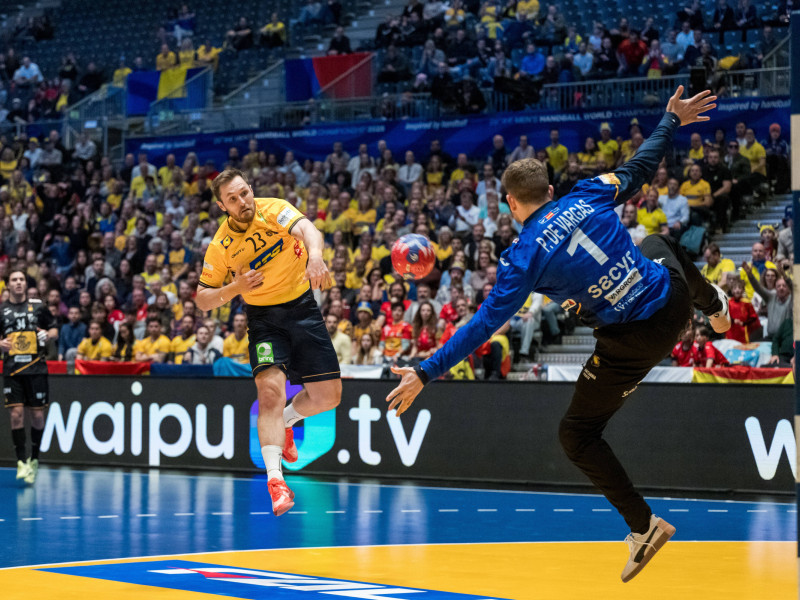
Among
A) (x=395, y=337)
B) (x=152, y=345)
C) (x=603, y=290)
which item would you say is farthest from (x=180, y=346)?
(x=603, y=290)

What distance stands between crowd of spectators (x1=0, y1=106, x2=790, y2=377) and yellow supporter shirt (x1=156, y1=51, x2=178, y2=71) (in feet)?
10.2

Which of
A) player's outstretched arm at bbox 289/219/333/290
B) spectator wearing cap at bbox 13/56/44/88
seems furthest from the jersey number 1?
spectator wearing cap at bbox 13/56/44/88

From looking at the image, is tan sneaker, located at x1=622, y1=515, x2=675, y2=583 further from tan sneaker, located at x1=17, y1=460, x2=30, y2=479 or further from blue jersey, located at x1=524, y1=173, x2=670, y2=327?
tan sneaker, located at x1=17, y1=460, x2=30, y2=479

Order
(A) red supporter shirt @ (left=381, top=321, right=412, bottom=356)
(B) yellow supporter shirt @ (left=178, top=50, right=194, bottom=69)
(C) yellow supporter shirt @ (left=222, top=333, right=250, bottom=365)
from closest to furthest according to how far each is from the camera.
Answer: (A) red supporter shirt @ (left=381, top=321, right=412, bottom=356), (C) yellow supporter shirt @ (left=222, top=333, right=250, bottom=365), (B) yellow supporter shirt @ (left=178, top=50, right=194, bottom=69)

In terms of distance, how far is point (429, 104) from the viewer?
22.0 m

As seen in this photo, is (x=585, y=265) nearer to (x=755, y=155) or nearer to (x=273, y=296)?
(x=273, y=296)

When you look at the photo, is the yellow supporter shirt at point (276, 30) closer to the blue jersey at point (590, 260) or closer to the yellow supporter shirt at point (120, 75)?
the yellow supporter shirt at point (120, 75)

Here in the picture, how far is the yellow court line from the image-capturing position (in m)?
6.85

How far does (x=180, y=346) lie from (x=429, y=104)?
7.01 m

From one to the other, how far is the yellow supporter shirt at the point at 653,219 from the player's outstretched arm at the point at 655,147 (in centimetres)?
1012

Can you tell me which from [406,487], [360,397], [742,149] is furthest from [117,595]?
[742,149]

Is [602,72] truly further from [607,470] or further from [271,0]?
[607,470]

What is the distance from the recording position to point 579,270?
6148 millimetres

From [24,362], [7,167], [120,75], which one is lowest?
[24,362]
